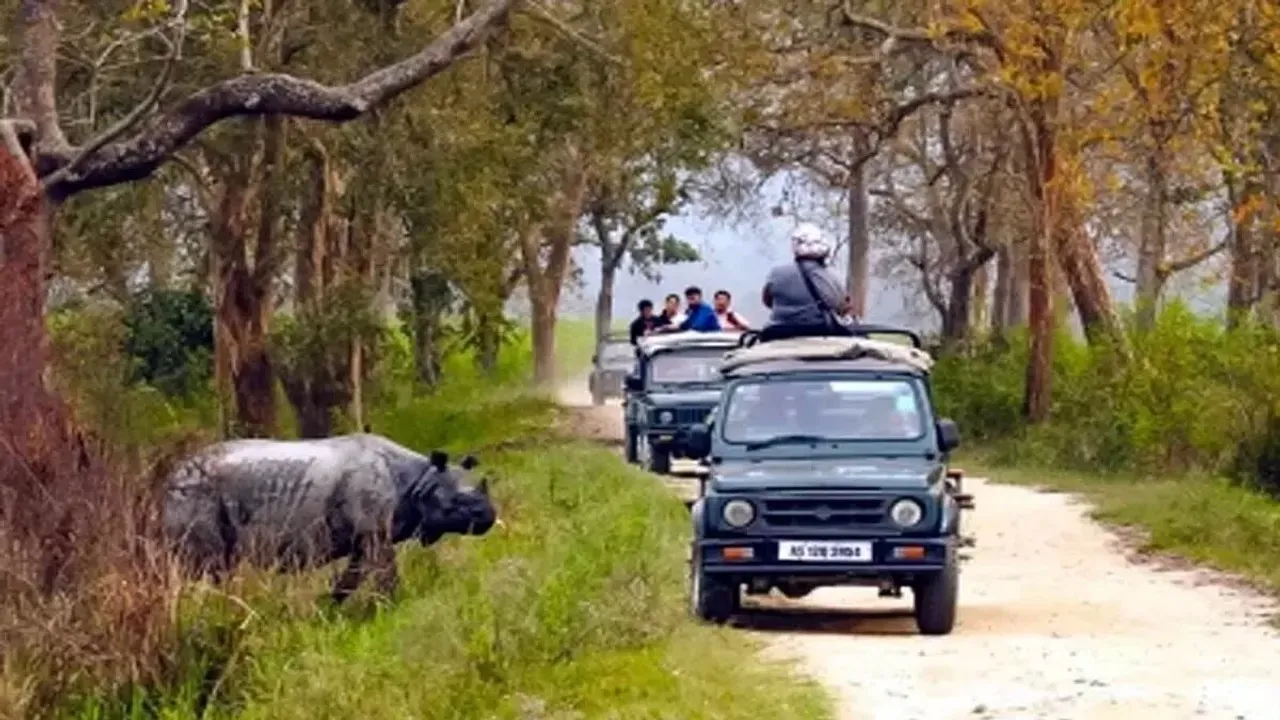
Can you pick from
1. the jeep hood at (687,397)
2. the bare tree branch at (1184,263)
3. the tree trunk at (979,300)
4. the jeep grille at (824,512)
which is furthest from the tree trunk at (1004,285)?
the jeep grille at (824,512)

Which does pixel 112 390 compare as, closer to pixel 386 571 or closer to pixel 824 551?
pixel 386 571

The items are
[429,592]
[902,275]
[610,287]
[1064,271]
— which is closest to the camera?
[429,592]

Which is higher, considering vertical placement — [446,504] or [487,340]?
[487,340]

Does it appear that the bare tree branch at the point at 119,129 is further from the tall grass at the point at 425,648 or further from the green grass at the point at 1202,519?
the green grass at the point at 1202,519

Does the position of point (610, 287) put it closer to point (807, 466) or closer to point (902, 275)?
point (902, 275)

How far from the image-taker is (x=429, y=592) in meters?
17.2

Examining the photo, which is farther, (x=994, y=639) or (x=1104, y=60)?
(x=1104, y=60)

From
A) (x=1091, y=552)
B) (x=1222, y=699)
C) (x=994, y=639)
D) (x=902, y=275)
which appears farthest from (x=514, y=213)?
(x=902, y=275)

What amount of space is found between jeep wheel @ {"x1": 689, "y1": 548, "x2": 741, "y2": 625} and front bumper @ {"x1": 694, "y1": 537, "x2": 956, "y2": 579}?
186 mm

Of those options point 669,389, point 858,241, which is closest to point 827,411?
point 669,389

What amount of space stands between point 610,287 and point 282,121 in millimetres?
33606

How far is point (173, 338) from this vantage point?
147ft

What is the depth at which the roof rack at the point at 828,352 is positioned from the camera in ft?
52.8

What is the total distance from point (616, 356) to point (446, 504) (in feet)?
108
